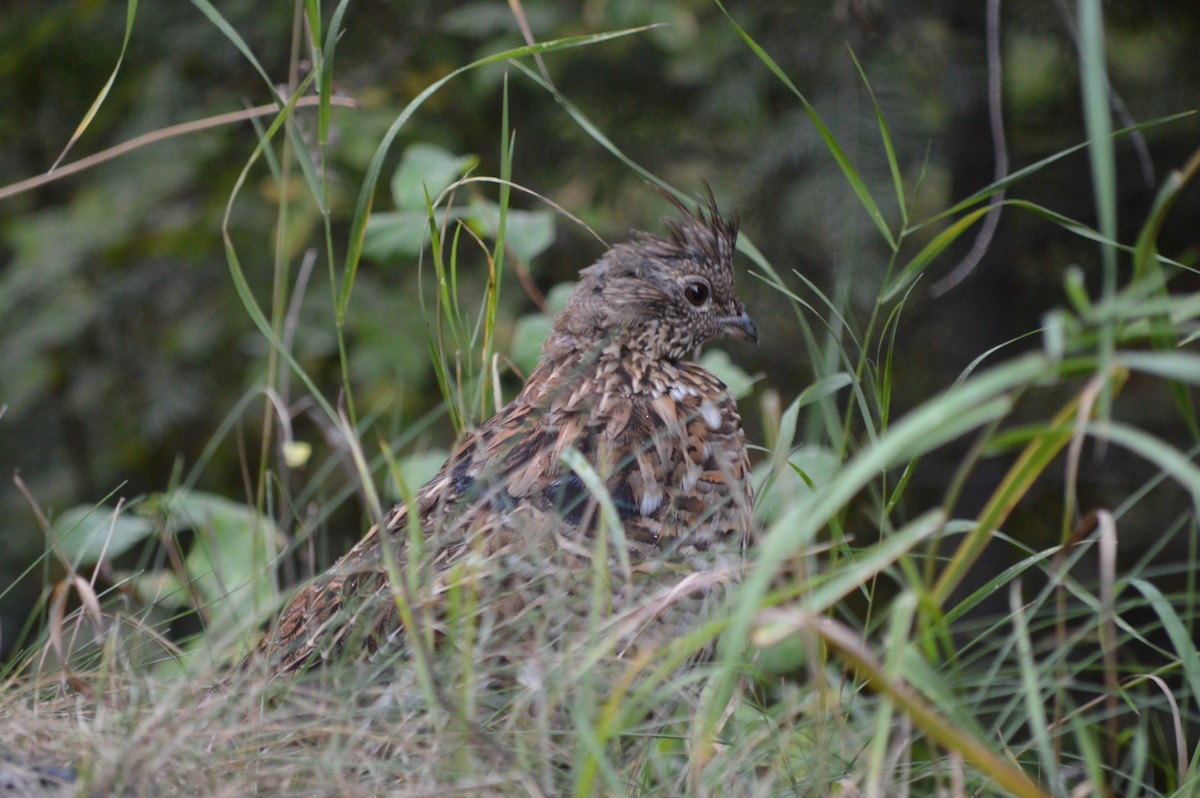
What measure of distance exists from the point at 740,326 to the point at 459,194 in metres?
1.13

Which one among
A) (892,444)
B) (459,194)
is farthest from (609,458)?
(459,194)

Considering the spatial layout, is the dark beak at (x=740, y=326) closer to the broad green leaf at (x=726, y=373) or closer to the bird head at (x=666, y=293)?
the bird head at (x=666, y=293)

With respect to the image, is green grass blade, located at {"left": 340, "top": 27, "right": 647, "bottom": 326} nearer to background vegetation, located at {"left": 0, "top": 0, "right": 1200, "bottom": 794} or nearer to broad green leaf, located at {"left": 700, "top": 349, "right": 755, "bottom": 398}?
broad green leaf, located at {"left": 700, "top": 349, "right": 755, "bottom": 398}

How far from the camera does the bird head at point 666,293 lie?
9.03 feet

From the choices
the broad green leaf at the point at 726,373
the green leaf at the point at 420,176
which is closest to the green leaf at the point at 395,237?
the green leaf at the point at 420,176

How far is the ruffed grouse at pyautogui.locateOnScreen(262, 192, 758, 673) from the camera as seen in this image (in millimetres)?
1964

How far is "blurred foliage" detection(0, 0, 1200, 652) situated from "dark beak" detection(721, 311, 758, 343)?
0.80 metres

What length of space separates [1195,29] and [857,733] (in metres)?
3.51

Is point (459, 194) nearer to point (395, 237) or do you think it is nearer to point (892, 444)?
point (395, 237)

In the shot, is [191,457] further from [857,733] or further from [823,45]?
[857,733]

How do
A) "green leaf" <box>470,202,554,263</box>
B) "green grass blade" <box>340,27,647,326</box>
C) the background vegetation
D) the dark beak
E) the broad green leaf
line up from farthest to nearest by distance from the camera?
the background vegetation < the dark beak < "green leaf" <box>470,202,554,263</box> < the broad green leaf < "green grass blade" <box>340,27,647,326</box>

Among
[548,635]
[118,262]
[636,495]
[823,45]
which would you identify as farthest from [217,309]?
[548,635]

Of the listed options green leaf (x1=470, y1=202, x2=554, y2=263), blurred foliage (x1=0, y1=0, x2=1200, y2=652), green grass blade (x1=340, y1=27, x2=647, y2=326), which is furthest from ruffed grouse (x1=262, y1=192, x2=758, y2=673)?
blurred foliage (x1=0, y1=0, x2=1200, y2=652)

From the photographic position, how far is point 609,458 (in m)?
2.36
